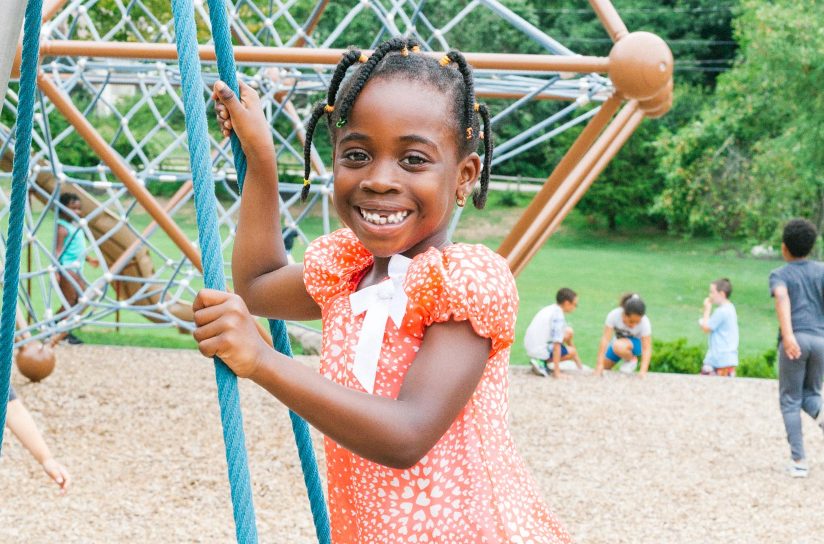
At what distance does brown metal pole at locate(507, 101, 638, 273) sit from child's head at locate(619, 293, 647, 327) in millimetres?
4621

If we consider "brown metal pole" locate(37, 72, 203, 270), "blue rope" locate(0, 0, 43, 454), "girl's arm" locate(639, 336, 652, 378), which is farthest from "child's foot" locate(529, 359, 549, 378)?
"blue rope" locate(0, 0, 43, 454)

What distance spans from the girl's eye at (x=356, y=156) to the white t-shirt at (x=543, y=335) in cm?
737

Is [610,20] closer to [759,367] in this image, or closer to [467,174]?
[467,174]

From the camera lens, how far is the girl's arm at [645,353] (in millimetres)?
8961

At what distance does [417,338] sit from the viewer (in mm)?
1554

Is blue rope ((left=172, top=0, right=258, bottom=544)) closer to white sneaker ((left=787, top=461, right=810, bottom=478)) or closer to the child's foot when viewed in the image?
white sneaker ((left=787, top=461, right=810, bottom=478))

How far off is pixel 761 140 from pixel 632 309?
12023mm

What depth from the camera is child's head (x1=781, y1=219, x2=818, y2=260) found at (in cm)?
574

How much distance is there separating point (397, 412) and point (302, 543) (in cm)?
326

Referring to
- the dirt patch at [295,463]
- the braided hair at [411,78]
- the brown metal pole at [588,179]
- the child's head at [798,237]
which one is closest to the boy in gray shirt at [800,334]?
the child's head at [798,237]

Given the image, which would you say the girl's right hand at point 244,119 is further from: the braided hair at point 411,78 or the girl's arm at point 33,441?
the girl's arm at point 33,441

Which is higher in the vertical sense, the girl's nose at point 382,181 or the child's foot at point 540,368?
the girl's nose at point 382,181

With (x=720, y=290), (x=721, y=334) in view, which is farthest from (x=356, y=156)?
(x=721, y=334)

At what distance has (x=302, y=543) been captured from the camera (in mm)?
4449
